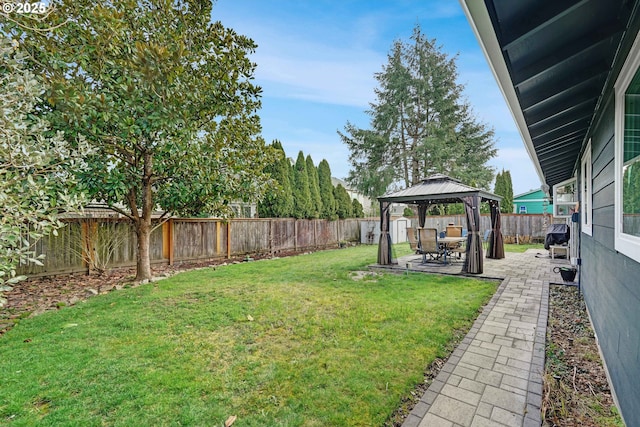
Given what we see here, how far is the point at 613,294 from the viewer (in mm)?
2303

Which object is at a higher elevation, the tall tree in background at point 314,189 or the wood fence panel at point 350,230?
the tall tree in background at point 314,189

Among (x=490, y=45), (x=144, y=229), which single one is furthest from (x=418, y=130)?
(x=490, y=45)

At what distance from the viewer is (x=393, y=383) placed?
2.45 metres

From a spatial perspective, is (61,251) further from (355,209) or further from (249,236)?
(355,209)

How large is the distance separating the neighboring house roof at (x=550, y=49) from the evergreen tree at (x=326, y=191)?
37.7ft

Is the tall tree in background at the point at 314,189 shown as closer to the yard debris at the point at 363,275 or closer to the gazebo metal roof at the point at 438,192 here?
the gazebo metal roof at the point at 438,192

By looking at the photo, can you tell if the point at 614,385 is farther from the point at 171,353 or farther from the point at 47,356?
the point at 47,356

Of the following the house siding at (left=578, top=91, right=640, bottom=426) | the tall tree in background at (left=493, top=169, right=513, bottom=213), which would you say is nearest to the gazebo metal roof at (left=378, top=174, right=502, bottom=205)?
the house siding at (left=578, top=91, right=640, bottom=426)

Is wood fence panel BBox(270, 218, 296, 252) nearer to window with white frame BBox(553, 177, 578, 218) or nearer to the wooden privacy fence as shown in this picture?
the wooden privacy fence

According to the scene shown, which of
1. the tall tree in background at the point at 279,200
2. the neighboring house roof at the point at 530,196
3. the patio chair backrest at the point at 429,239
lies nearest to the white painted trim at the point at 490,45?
the patio chair backrest at the point at 429,239

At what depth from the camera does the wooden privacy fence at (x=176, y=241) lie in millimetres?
6750

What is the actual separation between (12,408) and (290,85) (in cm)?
1172

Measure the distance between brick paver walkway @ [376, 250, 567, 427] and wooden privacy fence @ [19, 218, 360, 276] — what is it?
8.23 metres

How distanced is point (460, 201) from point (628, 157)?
7.01 meters
